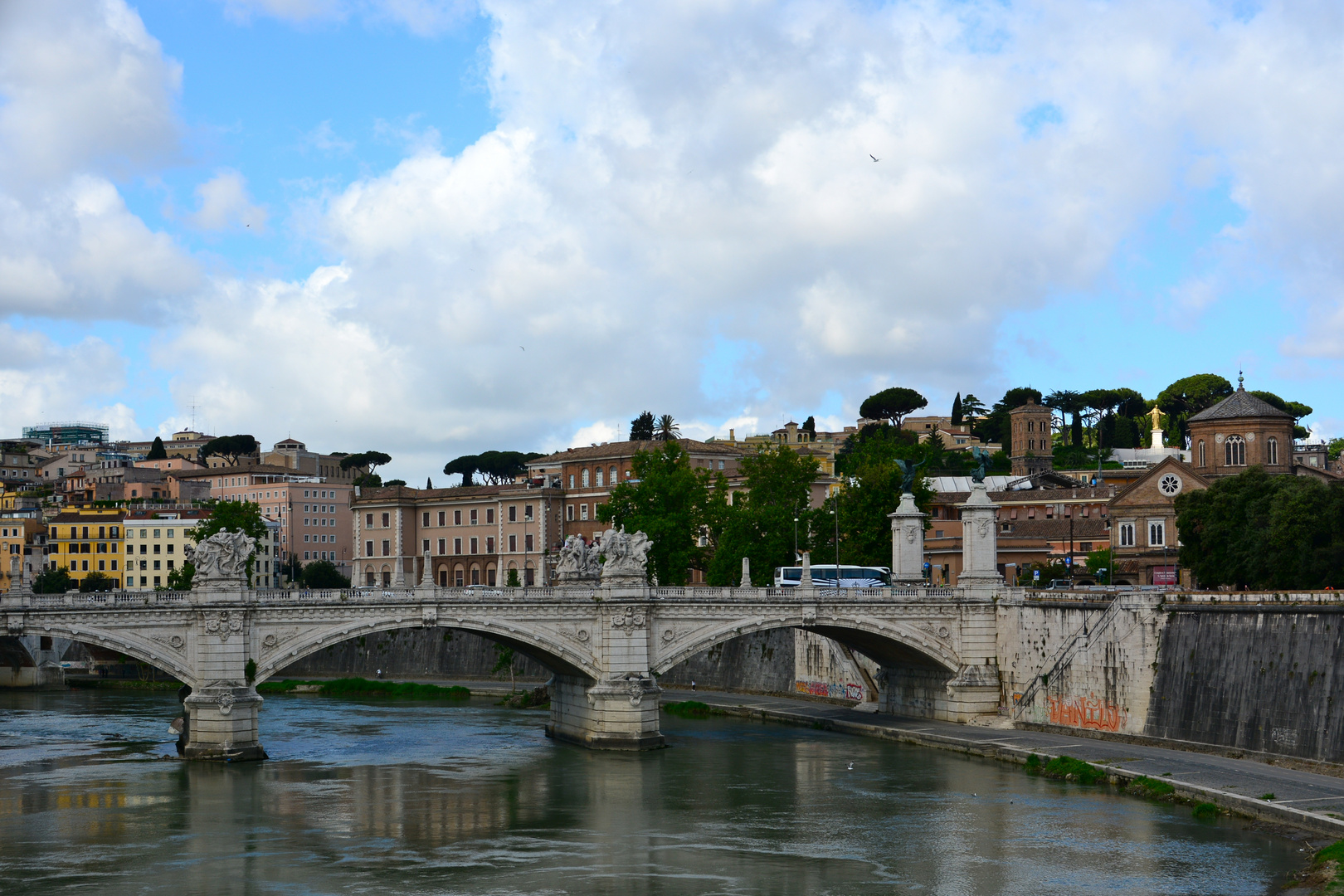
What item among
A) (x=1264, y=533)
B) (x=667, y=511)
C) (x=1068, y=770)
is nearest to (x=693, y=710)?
(x=667, y=511)

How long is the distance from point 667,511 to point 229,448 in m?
88.4

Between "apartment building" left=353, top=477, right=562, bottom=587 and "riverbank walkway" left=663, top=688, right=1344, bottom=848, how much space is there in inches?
1832

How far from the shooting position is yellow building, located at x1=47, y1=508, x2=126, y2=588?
99.1 m

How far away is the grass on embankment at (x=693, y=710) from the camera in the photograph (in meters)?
54.8

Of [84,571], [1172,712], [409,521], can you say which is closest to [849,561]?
[1172,712]

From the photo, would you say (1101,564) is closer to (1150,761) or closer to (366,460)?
(1150,761)

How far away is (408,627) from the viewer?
41438 mm

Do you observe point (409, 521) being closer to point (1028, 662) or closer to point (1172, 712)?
point (1028, 662)

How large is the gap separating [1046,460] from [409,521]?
4697cm

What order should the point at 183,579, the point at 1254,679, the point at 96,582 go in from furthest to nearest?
the point at 96,582, the point at 183,579, the point at 1254,679

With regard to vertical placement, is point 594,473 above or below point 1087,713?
above

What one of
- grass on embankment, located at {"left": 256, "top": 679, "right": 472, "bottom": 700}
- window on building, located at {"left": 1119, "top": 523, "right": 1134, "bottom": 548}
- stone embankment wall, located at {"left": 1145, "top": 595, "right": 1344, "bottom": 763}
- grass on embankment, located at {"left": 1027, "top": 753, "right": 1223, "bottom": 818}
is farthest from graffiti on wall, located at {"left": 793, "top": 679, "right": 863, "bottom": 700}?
window on building, located at {"left": 1119, "top": 523, "right": 1134, "bottom": 548}

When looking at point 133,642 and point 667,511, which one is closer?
point 133,642

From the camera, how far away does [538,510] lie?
326 ft
